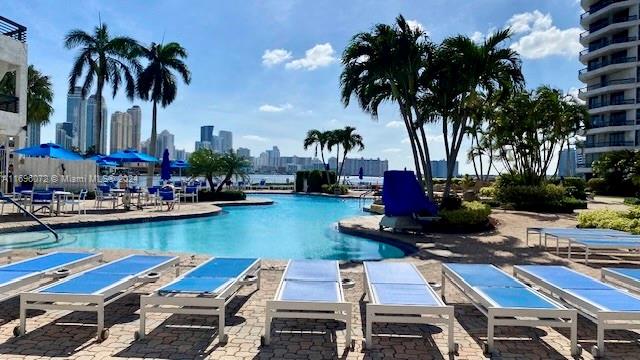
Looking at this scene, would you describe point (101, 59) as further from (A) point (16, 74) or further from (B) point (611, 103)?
(B) point (611, 103)

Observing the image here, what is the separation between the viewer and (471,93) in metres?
12.3

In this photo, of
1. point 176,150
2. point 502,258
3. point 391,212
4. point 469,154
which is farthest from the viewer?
point 176,150

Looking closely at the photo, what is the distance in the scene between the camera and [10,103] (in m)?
18.8

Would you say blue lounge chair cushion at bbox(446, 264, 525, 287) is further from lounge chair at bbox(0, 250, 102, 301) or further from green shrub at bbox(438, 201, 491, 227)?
green shrub at bbox(438, 201, 491, 227)

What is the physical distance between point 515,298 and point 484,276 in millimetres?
935

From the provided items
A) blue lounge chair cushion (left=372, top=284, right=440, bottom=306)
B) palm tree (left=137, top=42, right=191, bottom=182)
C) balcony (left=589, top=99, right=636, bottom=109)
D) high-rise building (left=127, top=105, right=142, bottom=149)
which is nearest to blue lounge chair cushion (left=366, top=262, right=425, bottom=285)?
blue lounge chair cushion (left=372, top=284, right=440, bottom=306)

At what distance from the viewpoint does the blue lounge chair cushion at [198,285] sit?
4.20 m

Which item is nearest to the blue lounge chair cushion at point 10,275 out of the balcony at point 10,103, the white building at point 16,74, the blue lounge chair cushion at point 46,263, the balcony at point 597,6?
the blue lounge chair cushion at point 46,263

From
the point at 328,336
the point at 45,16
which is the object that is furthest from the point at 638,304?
the point at 45,16

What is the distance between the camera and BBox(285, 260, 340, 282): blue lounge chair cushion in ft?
16.1

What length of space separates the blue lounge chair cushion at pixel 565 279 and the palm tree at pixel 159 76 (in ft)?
81.9

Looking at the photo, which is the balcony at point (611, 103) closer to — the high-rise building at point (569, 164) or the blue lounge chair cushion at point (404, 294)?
the high-rise building at point (569, 164)

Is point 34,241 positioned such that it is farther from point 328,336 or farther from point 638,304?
point 638,304

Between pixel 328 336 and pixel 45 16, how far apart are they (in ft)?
48.0
